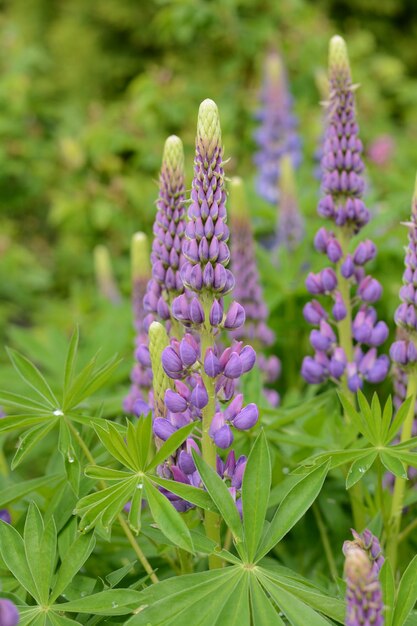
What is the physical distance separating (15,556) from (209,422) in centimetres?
43

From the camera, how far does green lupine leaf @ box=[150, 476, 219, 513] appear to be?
1.29 meters

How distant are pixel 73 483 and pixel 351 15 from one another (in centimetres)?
949

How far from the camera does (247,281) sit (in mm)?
2461

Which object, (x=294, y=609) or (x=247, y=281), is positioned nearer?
(x=294, y=609)

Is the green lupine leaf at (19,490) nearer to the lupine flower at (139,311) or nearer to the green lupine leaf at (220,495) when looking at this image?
the lupine flower at (139,311)

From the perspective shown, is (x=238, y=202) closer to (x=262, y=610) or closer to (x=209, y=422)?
(x=209, y=422)

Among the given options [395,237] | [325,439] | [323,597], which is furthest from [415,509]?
[395,237]

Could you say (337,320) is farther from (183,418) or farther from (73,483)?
(73,483)

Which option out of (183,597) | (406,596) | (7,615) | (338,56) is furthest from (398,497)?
(338,56)

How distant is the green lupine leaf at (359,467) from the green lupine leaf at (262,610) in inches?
10.3

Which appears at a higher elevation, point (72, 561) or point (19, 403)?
point (19, 403)

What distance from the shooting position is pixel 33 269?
235 inches

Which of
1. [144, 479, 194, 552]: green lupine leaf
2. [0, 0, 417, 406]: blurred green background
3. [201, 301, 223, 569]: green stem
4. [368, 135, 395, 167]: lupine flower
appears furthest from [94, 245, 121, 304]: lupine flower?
[144, 479, 194, 552]: green lupine leaf

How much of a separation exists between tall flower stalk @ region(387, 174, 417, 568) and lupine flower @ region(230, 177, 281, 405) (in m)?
0.81
